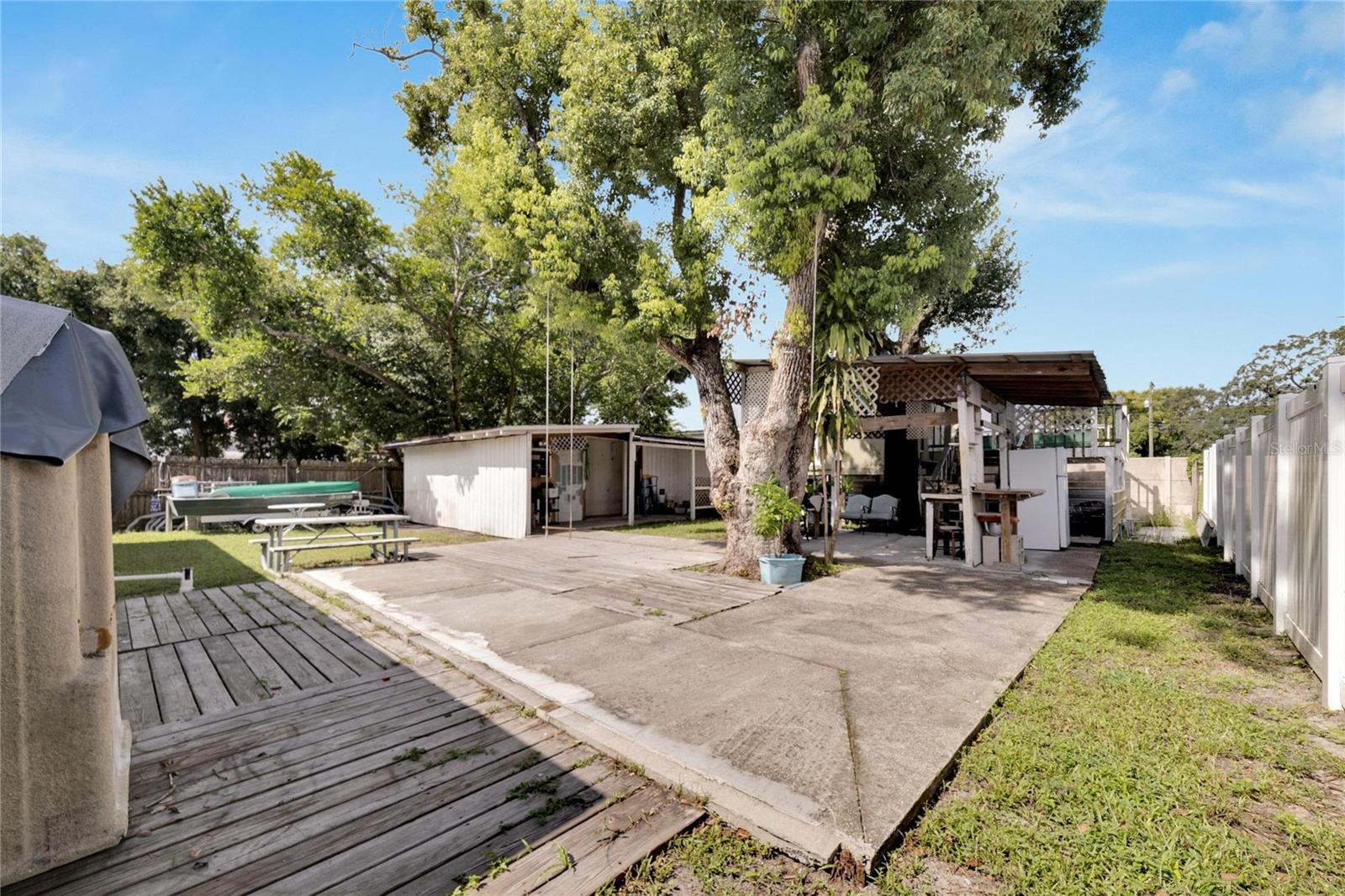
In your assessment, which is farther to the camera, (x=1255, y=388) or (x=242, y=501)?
(x=1255, y=388)

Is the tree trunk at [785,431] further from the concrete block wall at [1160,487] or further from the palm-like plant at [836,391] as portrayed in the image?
the concrete block wall at [1160,487]

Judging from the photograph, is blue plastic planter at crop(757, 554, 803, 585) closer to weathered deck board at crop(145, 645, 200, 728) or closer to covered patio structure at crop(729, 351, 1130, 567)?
covered patio structure at crop(729, 351, 1130, 567)

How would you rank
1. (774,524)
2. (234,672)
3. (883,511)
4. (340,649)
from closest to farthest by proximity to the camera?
(234,672) < (340,649) < (774,524) < (883,511)

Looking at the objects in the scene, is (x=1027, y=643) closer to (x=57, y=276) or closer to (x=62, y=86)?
(x=62, y=86)

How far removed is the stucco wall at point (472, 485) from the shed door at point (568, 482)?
1.86m

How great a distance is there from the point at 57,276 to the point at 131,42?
74.3 ft

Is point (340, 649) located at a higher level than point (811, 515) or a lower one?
higher

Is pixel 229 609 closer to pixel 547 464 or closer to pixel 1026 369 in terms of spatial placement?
pixel 547 464

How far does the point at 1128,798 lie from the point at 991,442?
9851 millimetres

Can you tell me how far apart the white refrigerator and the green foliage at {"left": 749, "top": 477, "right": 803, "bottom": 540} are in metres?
4.94

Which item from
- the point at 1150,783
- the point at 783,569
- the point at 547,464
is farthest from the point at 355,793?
the point at 547,464

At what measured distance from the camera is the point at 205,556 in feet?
28.9

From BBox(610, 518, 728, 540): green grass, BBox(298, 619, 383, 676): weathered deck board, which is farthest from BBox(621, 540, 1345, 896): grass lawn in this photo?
BBox(610, 518, 728, 540): green grass

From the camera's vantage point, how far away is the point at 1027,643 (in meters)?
4.33
